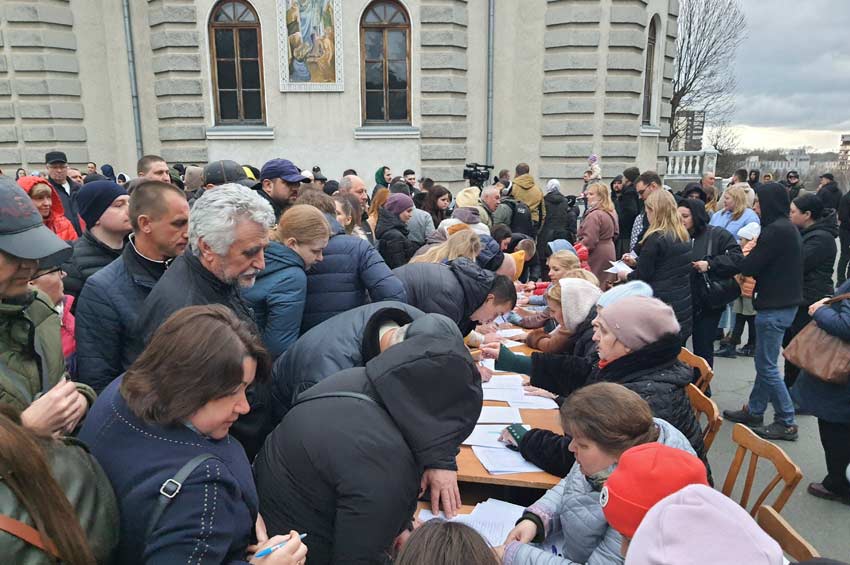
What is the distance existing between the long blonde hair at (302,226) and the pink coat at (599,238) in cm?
409

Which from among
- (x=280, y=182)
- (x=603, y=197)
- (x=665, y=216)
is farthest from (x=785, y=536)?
(x=603, y=197)

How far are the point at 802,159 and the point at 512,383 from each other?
24870mm

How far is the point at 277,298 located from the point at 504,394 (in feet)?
4.84

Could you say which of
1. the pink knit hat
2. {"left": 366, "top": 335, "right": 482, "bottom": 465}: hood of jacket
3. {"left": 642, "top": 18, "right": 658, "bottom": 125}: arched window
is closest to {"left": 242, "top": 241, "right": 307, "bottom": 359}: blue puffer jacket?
{"left": 366, "top": 335, "right": 482, "bottom": 465}: hood of jacket

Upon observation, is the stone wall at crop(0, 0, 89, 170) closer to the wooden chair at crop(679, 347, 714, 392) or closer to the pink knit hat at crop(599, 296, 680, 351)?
the wooden chair at crop(679, 347, 714, 392)

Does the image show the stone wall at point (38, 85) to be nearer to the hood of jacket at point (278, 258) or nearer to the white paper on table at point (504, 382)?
the hood of jacket at point (278, 258)

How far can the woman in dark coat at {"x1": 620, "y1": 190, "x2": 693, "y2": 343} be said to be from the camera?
450 cm

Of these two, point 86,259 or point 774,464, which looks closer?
point 774,464

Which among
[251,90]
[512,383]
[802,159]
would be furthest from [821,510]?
[802,159]

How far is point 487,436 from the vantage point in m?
→ 2.77

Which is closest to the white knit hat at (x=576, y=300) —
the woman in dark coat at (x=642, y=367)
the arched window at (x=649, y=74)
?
the woman in dark coat at (x=642, y=367)

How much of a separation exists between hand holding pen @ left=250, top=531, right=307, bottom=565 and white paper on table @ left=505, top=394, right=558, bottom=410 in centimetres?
194

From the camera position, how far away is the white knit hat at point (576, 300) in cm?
337

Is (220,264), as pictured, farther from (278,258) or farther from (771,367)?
(771,367)
